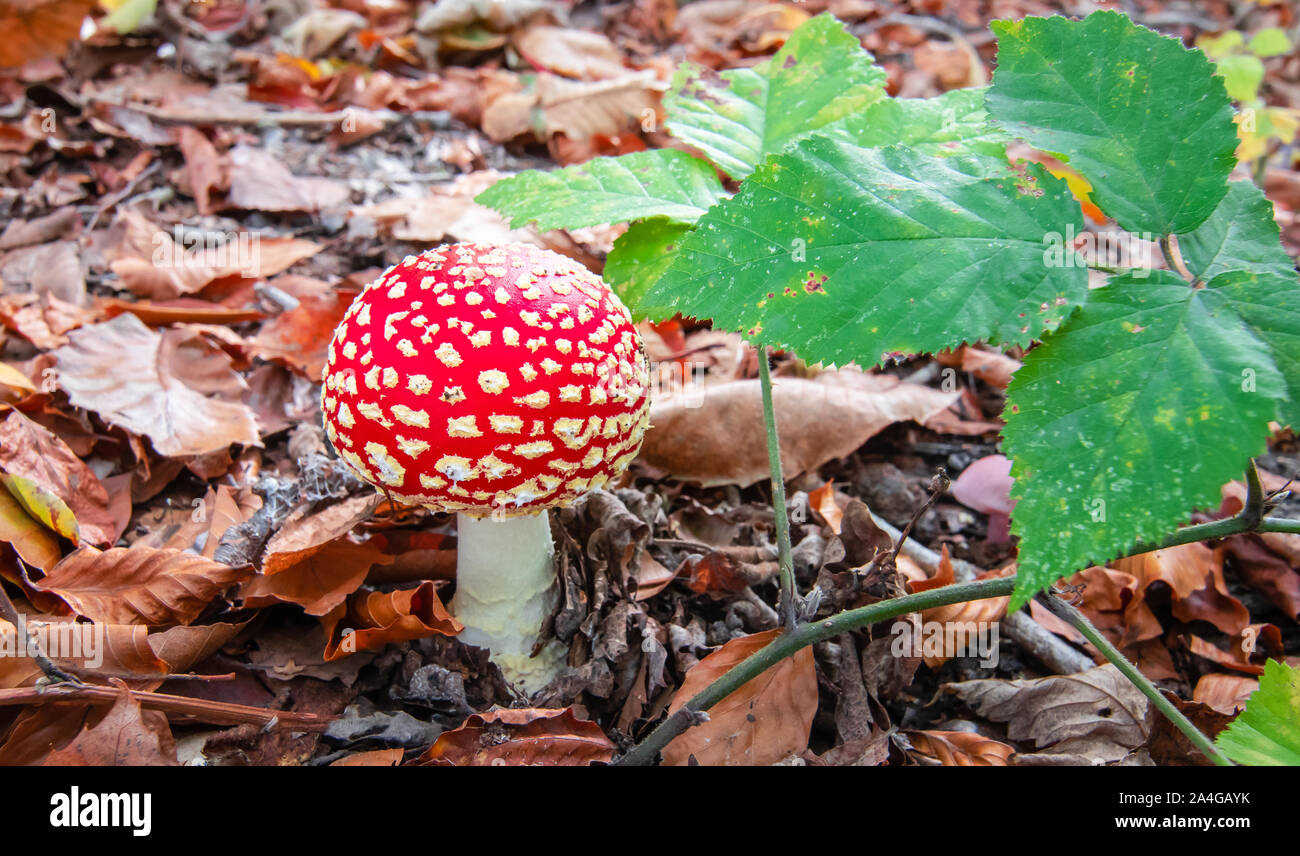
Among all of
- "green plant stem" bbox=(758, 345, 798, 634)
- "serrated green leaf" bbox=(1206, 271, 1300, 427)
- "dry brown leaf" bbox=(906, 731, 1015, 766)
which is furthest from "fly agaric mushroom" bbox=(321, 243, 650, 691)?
"serrated green leaf" bbox=(1206, 271, 1300, 427)

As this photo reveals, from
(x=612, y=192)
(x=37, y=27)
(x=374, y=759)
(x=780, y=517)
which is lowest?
(x=374, y=759)

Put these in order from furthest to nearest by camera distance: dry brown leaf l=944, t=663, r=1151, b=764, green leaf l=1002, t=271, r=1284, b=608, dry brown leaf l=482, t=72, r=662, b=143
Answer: dry brown leaf l=482, t=72, r=662, b=143 < dry brown leaf l=944, t=663, r=1151, b=764 < green leaf l=1002, t=271, r=1284, b=608

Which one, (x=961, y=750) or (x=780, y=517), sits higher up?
(x=780, y=517)

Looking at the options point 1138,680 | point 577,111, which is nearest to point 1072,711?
point 1138,680

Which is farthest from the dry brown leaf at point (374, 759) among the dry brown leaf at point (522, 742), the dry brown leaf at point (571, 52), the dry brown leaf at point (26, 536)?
the dry brown leaf at point (571, 52)

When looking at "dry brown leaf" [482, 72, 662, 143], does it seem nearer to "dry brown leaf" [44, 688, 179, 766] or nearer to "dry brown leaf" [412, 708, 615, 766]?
→ "dry brown leaf" [412, 708, 615, 766]

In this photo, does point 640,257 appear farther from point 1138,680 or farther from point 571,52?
point 571,52

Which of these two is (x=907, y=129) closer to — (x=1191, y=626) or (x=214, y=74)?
(x=1191, y=626)
